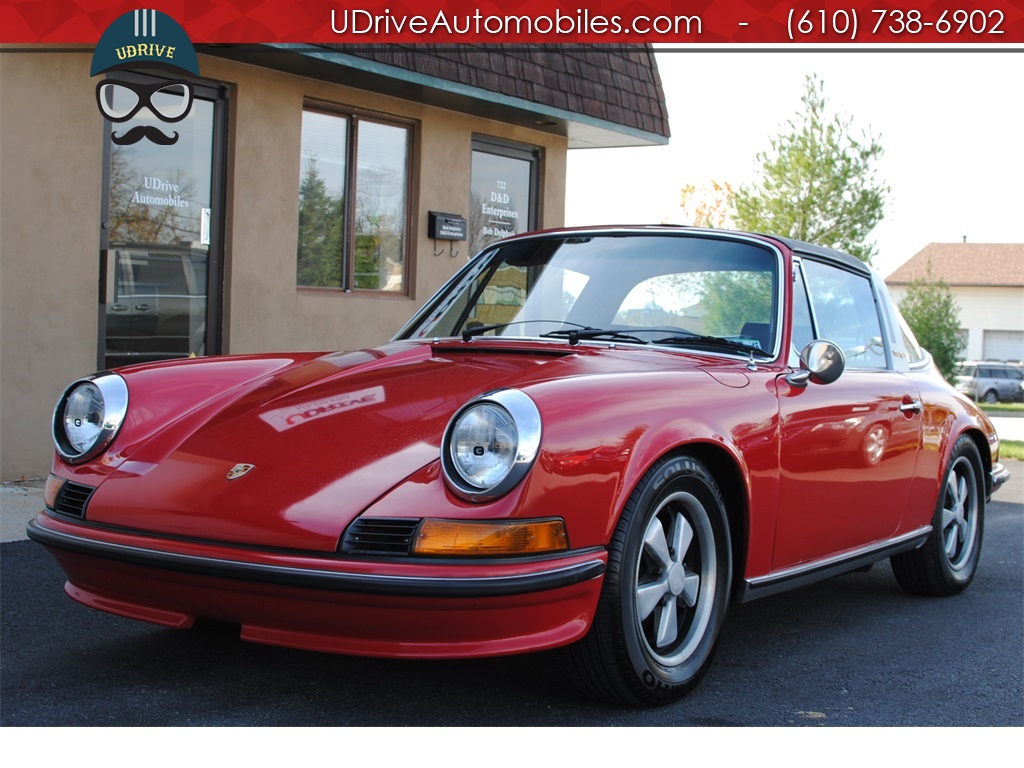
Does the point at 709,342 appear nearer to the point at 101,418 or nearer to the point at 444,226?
the point at 101,418

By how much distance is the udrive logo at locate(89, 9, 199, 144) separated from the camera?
24.7 feet

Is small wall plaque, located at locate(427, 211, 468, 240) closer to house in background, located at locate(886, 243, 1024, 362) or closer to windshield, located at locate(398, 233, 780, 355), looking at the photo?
windshield, located at locate(398, 233, 780, 355)

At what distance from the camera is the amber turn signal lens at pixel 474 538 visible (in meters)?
2.78

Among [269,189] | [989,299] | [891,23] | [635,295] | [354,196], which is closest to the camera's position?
[635,295]

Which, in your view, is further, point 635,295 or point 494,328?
point 494,328

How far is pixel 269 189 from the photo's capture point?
870 centimetres

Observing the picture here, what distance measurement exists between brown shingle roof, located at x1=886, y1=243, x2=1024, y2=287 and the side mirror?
60.0m

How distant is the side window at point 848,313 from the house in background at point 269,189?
184 inches

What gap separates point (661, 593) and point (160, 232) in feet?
19.3

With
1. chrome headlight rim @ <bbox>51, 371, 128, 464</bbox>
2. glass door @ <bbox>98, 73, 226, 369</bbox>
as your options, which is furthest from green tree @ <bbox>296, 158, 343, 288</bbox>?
chrome headlight rim @ <bbox>51, 371, 128, 464</bbox>

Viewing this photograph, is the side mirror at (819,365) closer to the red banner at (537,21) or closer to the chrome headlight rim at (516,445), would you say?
→ the chrome headlight rim at (516,445)

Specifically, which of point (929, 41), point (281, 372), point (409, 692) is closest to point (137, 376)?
point (281, 372)

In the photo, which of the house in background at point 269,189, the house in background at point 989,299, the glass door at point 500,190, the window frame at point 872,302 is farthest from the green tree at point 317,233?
the house in background at point 989,299

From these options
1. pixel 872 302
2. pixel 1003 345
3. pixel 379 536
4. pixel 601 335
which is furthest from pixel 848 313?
pixel 1003 345
